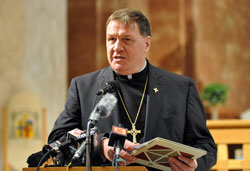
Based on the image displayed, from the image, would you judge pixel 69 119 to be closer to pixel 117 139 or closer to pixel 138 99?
pixel 138 99

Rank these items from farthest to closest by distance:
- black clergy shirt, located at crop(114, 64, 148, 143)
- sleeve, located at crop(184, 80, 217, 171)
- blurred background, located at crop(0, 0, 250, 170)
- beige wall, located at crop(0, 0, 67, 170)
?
blurred background, located at crop(0, 0, 250, 170) < beige wall, located at crop(0, 0, 67, 170) < black clergy shirt, located at crop(114, 64, 148, 143) < sleeve, located at crop(184, 80, 217, 171)

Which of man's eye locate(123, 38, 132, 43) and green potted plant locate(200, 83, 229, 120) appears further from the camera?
green potted plant locate(200, 83, 229, 120)

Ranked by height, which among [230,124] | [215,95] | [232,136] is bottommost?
[215,95]

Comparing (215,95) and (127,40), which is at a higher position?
(127,40)

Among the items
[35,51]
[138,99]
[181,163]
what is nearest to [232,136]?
[138,99]

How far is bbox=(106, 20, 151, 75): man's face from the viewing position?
3.11m

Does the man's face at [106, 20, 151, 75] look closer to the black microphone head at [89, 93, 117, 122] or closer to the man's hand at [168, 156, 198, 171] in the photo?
the black microphone head at [89, 93, 117, 122]

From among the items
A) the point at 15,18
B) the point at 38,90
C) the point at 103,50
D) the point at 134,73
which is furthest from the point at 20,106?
→ the point at 134,73

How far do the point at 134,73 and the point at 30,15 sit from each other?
420 cm

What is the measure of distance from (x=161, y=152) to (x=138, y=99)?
3.50 feet

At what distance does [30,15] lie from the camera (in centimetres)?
711

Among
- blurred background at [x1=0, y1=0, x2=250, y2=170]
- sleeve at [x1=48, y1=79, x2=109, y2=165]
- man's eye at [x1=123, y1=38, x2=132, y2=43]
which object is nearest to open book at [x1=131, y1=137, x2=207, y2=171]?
sleeve at [x1=48, y1=79, x2=109, y2=165]

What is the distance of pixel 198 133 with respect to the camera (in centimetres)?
313

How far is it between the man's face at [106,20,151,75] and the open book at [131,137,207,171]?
0.92 meters
